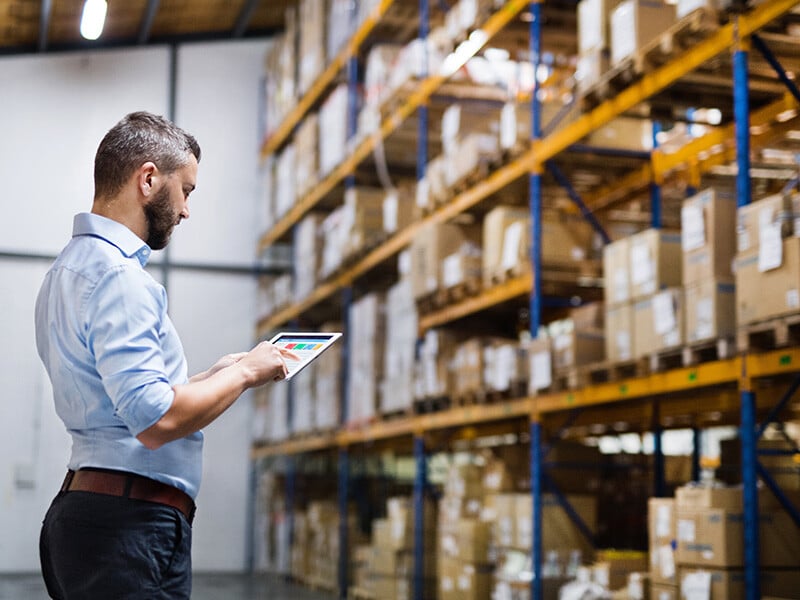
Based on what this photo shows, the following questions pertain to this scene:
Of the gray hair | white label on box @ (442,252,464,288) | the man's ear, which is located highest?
white label on box @ (442,252,464,288)

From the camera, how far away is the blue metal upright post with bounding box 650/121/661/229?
757cm

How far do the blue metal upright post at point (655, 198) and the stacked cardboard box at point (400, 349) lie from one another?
2502 millimetres

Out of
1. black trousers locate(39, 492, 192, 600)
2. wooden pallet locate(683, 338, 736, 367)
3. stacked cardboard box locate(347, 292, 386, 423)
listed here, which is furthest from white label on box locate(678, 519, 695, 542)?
stacked cardboard box locate(347, 292, 386, 423)

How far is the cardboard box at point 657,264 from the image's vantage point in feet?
20.2

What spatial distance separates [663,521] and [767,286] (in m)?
1.50

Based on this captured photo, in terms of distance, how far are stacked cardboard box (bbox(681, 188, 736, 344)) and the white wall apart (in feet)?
10.8

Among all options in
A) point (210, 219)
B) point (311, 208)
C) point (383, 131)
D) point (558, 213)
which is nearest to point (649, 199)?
point (558, 213)

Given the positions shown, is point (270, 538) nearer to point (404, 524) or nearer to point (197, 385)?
point (404, 524)

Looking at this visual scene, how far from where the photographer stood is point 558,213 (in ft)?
28.6

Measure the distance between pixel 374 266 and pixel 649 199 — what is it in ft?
11.0

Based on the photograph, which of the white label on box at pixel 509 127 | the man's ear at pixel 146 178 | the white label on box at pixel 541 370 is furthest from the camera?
the white label on box at pixel 509 127

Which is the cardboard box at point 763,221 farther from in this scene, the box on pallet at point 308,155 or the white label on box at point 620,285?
the box on pallet at point 308,155

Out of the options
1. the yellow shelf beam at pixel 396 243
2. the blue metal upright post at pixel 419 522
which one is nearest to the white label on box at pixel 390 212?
the yellow shelf beam at pixel 396 243

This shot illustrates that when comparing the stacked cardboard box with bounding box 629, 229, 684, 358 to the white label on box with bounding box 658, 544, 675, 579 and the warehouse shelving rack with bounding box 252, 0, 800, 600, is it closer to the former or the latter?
the warehouse shelving rack with bounding box 252, 0, 800, 600
